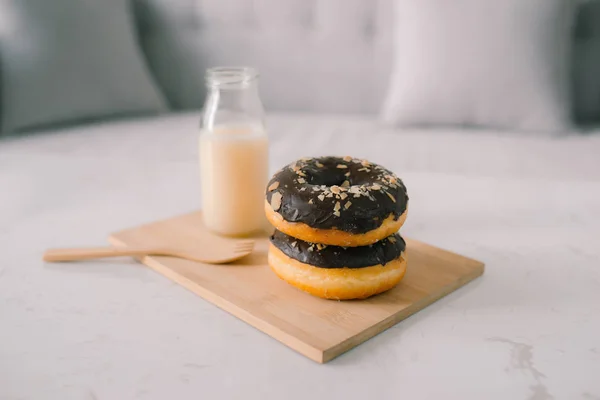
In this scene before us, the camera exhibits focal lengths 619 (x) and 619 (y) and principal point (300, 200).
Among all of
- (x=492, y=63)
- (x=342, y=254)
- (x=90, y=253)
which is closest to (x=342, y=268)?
(x=342, y=254)

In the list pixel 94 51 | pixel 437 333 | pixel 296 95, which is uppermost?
pixel 94 51

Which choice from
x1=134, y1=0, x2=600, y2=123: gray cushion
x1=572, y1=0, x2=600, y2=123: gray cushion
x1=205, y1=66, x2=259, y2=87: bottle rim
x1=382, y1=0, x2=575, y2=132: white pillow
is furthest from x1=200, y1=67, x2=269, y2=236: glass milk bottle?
x1=572, y1=0, x2=600, y2=123: gray cushion

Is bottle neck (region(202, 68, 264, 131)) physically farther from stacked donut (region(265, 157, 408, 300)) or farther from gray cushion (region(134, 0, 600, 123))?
gray cushion (region(134, 0, 600, 123))

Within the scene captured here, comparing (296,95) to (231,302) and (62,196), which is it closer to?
(62,196)

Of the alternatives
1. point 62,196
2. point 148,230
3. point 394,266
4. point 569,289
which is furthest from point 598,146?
point 62,196

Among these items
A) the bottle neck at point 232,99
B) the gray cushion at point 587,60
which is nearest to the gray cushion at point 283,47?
the gray cushion at point 587,60

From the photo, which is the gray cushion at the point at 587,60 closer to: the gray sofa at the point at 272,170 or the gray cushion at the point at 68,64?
the gray sofa at the point at 272,170
